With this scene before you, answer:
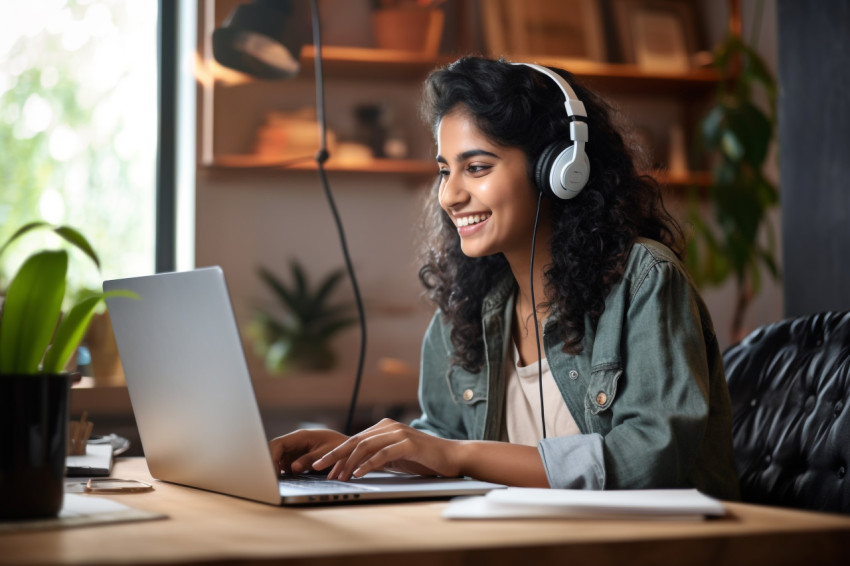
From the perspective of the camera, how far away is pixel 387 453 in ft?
3.46

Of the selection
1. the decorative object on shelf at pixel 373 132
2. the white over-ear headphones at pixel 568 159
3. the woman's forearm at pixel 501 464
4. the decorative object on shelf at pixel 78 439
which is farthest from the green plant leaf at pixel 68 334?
the decorative object on shelf at pixel 373 132

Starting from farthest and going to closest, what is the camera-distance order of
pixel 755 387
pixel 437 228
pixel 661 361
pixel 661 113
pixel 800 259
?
1. pixel 661 113
2. pixel 800 259
3. pixel 437 228
4. pixel 755 387
5. pixel 661 361

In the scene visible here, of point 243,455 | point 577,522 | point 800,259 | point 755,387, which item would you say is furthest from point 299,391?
point 577,522

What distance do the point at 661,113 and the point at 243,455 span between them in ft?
10.6

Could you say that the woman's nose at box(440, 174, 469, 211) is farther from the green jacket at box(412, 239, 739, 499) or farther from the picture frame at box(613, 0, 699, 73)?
the picture frame at box(613, 0, 699, 73)

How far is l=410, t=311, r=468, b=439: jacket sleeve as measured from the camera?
1.53 meters

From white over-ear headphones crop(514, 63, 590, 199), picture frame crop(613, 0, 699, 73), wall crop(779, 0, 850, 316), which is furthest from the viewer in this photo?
picture frame crop(613, 0, 699, 73)

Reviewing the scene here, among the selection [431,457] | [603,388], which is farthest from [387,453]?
[603,388]

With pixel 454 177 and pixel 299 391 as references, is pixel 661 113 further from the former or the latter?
pixel 454 177

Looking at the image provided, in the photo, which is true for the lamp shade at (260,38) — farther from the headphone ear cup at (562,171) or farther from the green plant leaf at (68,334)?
the green plant leaf at (68,334)

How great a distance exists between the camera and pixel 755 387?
1.41m

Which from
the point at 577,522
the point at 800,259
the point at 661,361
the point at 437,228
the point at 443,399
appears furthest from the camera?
the point at 800,259

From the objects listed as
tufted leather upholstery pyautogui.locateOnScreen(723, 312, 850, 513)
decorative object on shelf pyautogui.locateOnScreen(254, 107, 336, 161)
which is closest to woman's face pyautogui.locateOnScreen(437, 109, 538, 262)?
tufted leather upholstery pyautogui.locateOnScreen(723, 312, 850, 513)

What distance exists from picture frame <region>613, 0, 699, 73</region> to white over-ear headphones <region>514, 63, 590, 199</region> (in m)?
2.38
